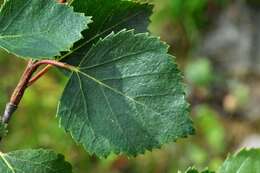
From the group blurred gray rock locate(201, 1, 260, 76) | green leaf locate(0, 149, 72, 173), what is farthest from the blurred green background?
green leaf locate(0, 149, 72, 173)

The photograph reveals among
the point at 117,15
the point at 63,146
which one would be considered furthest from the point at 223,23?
the point at 117,15

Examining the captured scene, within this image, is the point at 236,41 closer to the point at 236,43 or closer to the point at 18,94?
the point at 236,43

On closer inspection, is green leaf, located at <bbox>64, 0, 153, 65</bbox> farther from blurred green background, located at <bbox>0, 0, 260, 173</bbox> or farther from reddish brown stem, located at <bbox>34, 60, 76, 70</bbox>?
blurred green background, located at <bbox>0, 0, 260, 173</bbox>

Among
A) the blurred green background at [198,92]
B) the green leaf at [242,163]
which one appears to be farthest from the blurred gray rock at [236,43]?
the green leaf at [242,163]

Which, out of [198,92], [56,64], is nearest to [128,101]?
[56,64]

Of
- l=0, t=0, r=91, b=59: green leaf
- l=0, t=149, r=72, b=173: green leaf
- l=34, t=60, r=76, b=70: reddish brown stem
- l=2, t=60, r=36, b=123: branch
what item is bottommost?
l=0, t=149, r=72, b=173: green leaf
